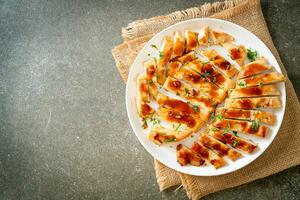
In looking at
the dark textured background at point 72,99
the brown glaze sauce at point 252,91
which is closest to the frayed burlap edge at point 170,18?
the dark textured background at point 72,99

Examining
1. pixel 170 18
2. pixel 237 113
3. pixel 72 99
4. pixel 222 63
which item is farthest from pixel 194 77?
pixel 72 99

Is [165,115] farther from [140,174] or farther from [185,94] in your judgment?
[140,174]

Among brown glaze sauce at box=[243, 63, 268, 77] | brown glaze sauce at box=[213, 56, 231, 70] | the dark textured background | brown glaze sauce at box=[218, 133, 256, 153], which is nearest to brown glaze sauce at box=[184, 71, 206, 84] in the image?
brown glaze sauce at box=[213, 56, 231, 70]

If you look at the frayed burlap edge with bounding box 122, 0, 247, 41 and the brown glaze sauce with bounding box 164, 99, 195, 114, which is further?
the frayed burlap edge with bounding box 122, 0, 247, 41

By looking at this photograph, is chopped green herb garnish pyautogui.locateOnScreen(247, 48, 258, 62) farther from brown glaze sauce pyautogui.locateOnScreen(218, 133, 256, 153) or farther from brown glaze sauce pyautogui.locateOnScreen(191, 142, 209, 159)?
brown glaze sauce pyautogui.locateOnScreen(191, 142, 209, 159)

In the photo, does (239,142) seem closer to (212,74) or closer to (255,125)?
(255,125)
